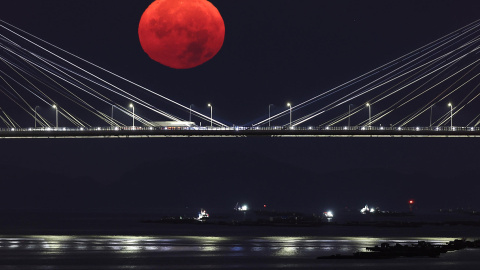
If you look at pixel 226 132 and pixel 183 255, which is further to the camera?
pixel 226 132

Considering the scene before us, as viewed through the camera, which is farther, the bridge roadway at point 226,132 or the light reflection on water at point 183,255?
the bridge roadway at point 226,132

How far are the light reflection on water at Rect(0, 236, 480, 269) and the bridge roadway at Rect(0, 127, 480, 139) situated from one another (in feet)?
39.5

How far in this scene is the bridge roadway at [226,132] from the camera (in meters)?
58.6

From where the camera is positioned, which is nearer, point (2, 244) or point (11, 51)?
point (2, 244)

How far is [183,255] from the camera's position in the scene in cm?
3856

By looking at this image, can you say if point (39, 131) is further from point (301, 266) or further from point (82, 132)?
point (301, 266)

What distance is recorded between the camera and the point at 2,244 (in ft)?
148

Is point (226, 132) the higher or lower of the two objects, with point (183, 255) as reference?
higher

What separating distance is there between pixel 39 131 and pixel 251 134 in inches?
585

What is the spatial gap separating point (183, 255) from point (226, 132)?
21.8m

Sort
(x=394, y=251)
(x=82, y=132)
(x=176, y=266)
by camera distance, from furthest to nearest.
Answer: (x=82, y=132) < (x=394, y=251) < (x=176, y=266)

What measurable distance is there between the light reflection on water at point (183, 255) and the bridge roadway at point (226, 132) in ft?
39.5

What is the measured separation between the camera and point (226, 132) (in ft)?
196

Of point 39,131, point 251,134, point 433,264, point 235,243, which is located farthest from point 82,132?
point 433,264
